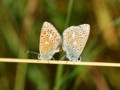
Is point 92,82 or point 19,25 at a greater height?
point 19,25

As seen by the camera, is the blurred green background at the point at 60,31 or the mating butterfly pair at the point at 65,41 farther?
the blurred green background at the point at 60,31

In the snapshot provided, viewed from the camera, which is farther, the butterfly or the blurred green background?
the blurred green background

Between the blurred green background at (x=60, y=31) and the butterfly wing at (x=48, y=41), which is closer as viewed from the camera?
the butterfly wing at (x=48, y=41)

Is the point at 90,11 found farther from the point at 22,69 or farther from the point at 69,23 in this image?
the point at 22,69

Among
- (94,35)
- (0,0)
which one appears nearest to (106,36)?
(94,35)

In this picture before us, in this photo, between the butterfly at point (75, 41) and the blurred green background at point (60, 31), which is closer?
the butterfly at point (75, 41)
